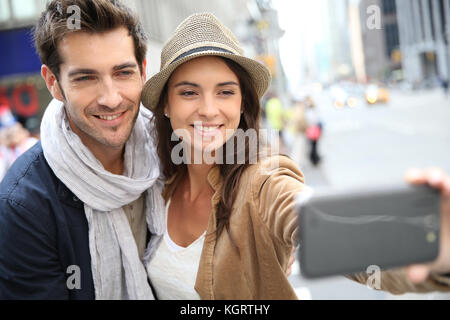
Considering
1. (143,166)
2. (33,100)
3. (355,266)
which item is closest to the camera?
(355,266)

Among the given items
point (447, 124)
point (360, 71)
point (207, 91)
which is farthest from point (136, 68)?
Answer: point (360, 71)

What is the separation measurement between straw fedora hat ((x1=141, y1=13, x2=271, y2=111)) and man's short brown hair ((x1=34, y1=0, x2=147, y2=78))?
0.99 ft

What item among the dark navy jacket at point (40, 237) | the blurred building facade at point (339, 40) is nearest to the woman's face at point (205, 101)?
the dark navy jacket at point (40, 237)

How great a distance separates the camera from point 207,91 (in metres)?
2.02

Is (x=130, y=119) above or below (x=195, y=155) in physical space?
above

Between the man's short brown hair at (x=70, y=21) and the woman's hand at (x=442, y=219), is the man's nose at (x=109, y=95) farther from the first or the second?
the woman's hand at (x=442, y=219)

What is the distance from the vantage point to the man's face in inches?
83.7

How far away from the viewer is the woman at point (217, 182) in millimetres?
1858

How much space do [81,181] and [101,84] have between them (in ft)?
1.75

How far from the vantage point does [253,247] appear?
188 centimetres

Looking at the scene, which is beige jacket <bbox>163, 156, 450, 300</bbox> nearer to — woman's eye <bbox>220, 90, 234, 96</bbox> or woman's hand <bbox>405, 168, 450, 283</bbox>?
woman's eye <bbox>220, 90, 234, 96</bbox>
